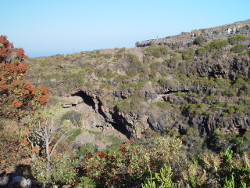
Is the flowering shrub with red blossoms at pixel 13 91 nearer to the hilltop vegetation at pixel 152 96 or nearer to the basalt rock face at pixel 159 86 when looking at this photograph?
the hilltop vegetation at pixel 152 96

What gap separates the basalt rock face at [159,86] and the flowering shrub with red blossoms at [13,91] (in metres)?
9.12

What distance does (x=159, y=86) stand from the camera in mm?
31812

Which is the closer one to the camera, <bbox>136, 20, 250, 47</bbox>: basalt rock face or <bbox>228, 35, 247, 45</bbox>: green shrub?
<bbox>228, 35, 247, 45</bbox>: green shrub

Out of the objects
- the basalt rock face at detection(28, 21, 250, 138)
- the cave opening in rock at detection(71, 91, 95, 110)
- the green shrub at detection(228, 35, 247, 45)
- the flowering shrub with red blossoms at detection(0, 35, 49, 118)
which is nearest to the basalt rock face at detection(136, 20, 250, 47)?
the basalt rock face at detection(28, 21, 250, 138)

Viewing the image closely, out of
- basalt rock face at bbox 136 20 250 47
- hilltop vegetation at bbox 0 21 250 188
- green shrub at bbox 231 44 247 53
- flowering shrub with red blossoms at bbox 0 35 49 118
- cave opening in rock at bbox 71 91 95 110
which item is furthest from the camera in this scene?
basalt rock face at bbox 136 20 250 47

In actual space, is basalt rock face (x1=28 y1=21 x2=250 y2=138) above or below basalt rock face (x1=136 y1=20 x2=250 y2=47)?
below

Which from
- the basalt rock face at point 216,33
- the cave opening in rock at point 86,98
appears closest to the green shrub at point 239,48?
the basalt rock face at point 216,33

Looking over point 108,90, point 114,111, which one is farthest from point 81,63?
point 114,111

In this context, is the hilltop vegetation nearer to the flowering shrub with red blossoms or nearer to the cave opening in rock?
the cave opening in rock

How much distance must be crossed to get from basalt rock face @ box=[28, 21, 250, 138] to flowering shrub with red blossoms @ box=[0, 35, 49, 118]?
912cm

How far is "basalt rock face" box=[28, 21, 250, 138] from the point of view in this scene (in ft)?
90.2

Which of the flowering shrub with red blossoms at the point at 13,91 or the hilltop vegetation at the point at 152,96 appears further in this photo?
the hilltop vegetation at the point at 152,96

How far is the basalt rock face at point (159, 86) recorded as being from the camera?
1083 inches

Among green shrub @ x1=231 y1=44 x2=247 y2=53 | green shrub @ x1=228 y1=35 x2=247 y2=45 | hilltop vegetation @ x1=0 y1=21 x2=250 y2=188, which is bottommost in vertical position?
hilltop vegetation @ x1=0 y1=21 x2=250 y2=188
